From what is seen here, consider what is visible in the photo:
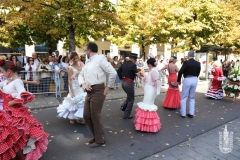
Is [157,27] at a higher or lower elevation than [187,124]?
higher

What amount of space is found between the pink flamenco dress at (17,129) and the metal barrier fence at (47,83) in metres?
5.03

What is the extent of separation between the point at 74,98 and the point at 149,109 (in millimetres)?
A: 1890

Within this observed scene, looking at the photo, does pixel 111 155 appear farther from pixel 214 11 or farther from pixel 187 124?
pixel 214 11

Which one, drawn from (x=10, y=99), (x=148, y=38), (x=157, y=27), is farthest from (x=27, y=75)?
(x=148, y=38)

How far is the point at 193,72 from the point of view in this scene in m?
5.89

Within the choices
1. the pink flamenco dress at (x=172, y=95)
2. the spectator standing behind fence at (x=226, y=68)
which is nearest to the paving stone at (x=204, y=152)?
the pink flamenco dress at (x=172, y=95)

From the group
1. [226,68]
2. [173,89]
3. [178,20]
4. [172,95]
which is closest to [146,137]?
[172,95]

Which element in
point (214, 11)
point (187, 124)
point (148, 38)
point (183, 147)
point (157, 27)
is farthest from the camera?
Result: point (148, 38)

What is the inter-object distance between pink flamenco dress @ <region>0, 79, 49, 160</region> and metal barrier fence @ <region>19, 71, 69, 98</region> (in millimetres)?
5033

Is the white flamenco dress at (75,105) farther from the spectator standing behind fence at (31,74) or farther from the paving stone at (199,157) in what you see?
the spectator standing behind fence at (31,74)

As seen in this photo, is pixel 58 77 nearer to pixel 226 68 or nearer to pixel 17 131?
pixel 17 131

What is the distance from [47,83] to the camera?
8.41 m

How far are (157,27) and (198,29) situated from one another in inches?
115

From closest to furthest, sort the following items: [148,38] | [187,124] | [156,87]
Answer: [156,87] → [187,124] → [148,38]
